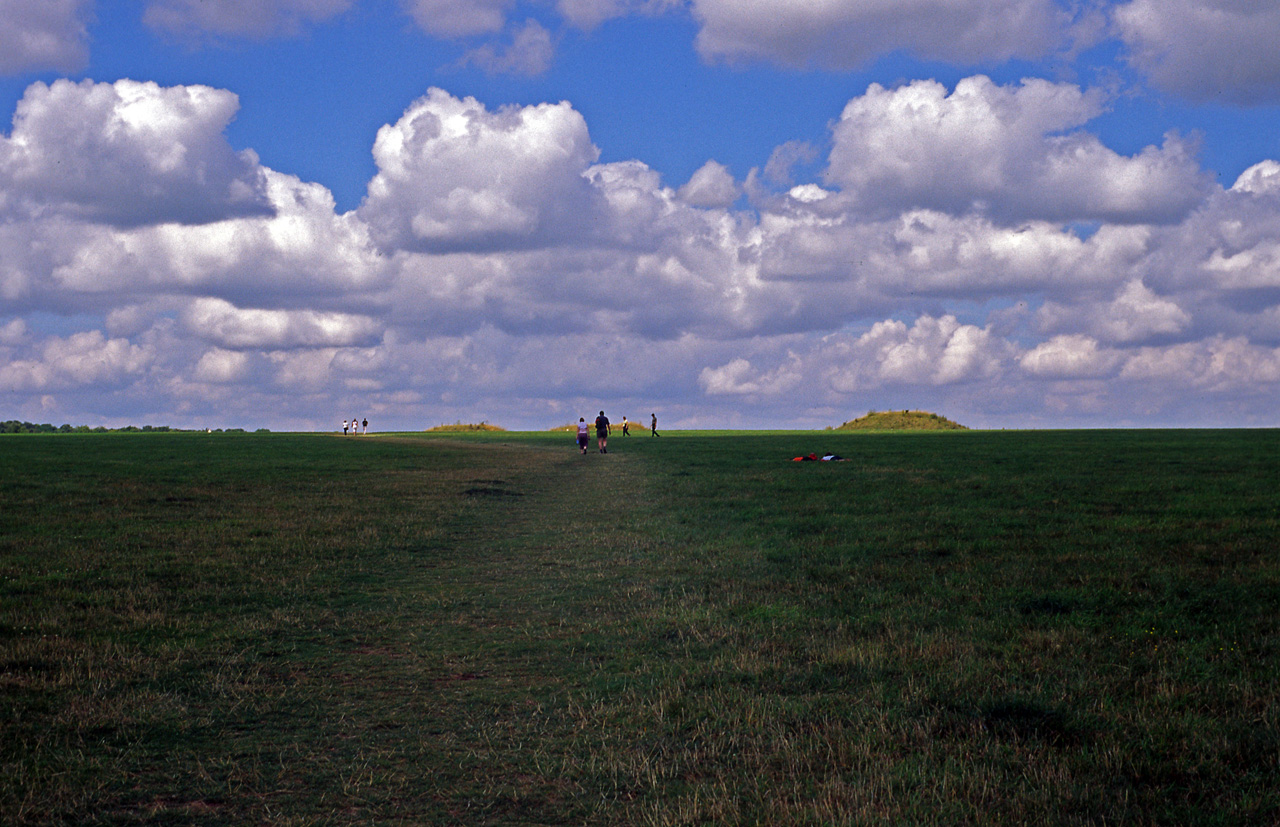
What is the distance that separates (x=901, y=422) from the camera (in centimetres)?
15312

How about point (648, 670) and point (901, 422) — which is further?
point (901, 422)

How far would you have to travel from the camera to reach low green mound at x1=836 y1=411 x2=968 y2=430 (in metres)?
150

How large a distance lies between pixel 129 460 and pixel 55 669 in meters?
41.0

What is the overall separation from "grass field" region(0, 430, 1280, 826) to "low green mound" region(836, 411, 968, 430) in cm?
13219

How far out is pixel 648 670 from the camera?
358 inches

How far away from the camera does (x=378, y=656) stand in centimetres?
986

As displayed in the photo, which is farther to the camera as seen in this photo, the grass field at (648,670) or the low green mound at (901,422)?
the low green mound at (901,422)

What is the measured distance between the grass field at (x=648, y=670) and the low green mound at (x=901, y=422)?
132190 mm

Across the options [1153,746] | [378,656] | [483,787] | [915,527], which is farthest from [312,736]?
[915,527]

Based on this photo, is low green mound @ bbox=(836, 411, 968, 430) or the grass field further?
low green mound @ bbox=(836, 411, 968, 430)

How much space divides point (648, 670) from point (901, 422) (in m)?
151

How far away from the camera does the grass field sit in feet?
20.3

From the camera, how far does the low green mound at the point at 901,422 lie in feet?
490

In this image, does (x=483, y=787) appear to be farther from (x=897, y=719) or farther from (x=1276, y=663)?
(x=1276, y=663)
